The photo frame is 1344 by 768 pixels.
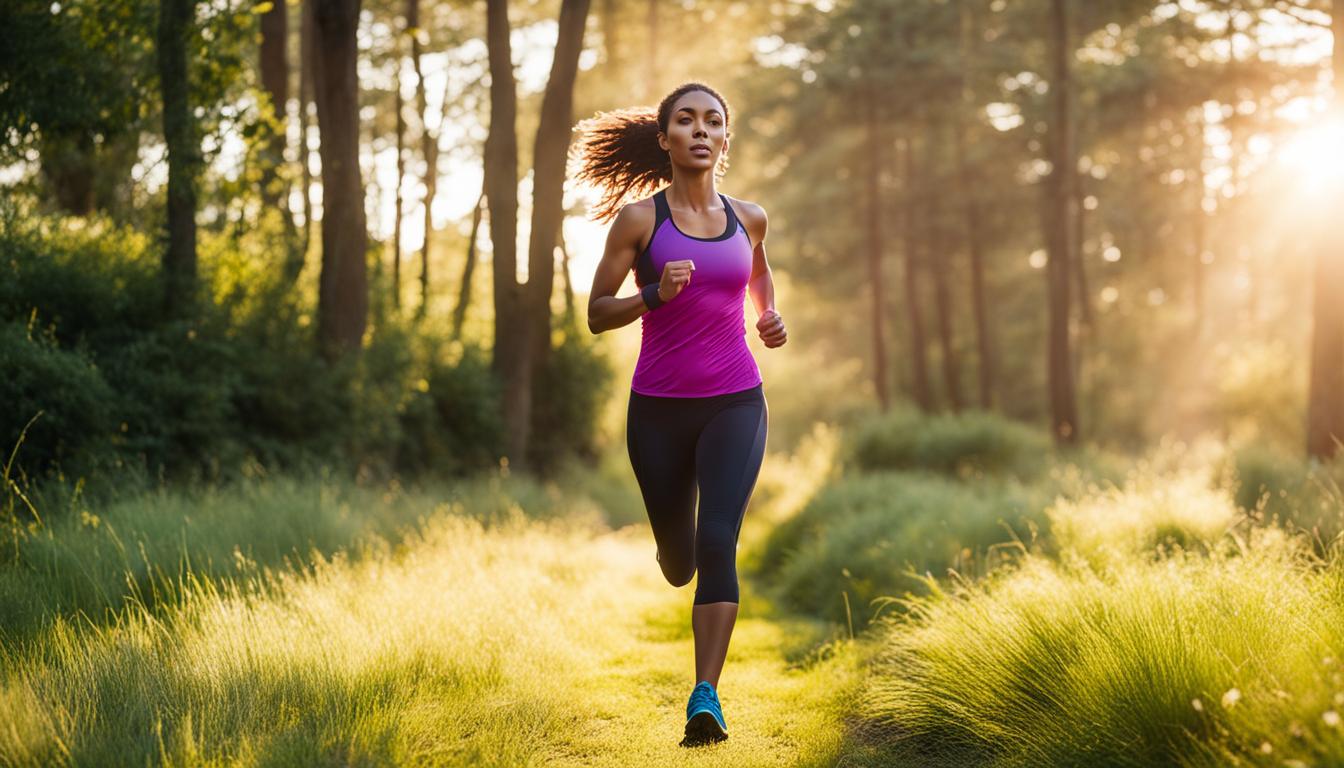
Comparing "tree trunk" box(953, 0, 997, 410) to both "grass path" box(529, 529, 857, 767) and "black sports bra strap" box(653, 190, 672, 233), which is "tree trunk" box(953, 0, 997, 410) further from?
"black sports bra strap" box(653, 190, 672, 233)

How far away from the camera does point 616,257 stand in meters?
5.12

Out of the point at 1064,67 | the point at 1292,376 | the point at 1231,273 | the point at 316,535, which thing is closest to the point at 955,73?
the point at 1064,67

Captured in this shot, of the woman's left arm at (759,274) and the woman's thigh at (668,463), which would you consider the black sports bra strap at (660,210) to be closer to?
the woman's left arm at (759,274)

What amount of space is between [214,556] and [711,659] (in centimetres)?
385

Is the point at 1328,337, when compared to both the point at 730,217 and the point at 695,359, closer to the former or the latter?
the point at 730,217

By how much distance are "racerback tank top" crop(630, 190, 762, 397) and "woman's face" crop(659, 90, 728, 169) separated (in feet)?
0.89

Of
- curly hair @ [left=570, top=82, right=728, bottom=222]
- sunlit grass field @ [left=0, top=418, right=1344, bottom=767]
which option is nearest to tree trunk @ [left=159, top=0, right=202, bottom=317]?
sunlit grass field @ [left=0, top=418, right=1344, bottom=767]

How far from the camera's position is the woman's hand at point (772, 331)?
504 cm

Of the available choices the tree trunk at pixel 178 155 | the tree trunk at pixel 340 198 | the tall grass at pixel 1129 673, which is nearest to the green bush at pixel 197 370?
the tree trunk at pixel 178 155

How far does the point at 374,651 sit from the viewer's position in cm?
510

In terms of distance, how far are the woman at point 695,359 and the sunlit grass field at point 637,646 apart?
2.83ft

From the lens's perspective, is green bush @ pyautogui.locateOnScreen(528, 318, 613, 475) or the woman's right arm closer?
the woman's right arm

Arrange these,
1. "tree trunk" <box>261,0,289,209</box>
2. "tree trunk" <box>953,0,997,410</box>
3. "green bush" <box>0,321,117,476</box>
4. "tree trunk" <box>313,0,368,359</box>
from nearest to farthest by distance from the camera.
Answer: "green bush" <box>0,321,117,476</box>, "tree trunk" <box>313,0,368,359</box>, "tree trunk" <box>261,0,289,209</box>, "tree trunk" <box>953,0,997,410</box>

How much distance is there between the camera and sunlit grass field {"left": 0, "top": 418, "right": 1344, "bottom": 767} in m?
3.85
